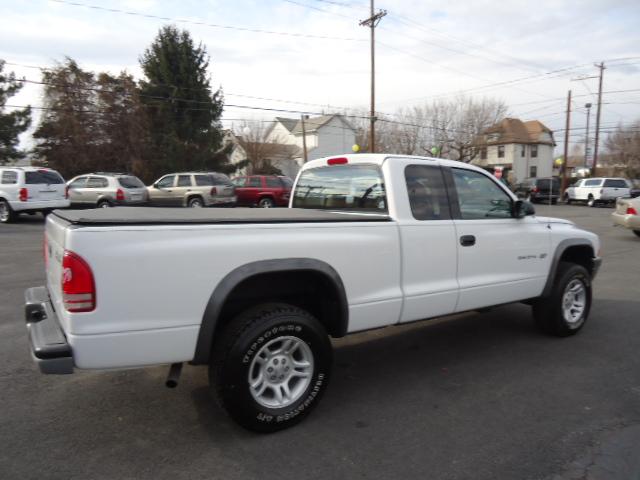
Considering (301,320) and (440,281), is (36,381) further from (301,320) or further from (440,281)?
(440,281)

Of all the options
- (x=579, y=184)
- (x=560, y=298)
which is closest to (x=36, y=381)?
(x=560, y=298)

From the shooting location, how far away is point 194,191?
61.7ft

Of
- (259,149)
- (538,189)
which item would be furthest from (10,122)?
(538,189)

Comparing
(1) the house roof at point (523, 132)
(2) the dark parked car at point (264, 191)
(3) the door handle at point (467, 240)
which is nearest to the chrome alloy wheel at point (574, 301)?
(3) the door handle at point (467, 240)

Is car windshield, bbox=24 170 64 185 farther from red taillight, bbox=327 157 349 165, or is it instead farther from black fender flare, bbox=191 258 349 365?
black fender flare, bbox=191 258 349 365

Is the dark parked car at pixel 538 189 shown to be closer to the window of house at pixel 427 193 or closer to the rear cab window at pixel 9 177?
the rear cab window at pixel 9 177

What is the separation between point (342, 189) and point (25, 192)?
13980mm

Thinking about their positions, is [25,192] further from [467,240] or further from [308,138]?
[308,138]

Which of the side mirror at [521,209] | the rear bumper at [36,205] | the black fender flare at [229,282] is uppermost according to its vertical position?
the side mirror at [521,209]

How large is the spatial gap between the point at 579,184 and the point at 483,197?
104 feet

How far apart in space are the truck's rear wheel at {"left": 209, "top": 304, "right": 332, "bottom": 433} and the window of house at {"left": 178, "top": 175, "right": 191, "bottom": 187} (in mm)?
16898

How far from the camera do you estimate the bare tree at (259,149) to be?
47.6 m

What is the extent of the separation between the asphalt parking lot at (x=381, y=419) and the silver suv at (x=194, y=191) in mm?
14154

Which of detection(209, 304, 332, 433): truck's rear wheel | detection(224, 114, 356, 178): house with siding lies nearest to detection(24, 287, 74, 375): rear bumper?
detection(209, 304, 332, 433): truck's rear wheel
